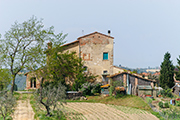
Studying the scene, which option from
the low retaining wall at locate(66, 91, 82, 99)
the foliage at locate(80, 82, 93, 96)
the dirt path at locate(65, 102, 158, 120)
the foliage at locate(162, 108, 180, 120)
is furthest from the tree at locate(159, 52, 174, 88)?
the foliage at locate(162, 108, 180, 120)

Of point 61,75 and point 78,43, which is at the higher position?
point 78,43

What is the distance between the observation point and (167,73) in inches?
1505

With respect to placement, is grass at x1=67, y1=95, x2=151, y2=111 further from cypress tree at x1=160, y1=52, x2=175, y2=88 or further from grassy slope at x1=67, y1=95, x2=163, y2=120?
cypress tree at x1=160, y1=52, x2=175, y2=88

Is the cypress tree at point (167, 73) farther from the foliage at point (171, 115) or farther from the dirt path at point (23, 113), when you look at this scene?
the dirt path at point (23, 113)

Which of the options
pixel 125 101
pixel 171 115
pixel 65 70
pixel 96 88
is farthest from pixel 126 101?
pixel 65 70

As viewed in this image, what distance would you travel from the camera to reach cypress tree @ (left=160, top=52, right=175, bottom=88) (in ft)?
125

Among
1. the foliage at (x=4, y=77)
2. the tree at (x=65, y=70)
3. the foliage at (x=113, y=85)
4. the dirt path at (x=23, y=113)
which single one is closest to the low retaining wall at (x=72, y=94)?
the tree at (x=65, y=70)

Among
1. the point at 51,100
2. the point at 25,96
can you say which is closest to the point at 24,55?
the point at 25,96

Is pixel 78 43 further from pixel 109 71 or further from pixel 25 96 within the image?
pixel 25 96

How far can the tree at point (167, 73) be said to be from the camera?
38.0 meters

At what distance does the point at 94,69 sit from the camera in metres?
34.3

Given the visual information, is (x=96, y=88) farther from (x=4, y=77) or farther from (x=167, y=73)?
(x=167, y=73)

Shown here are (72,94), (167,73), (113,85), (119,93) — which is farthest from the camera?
(167,73)

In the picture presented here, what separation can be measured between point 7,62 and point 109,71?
550 inches
